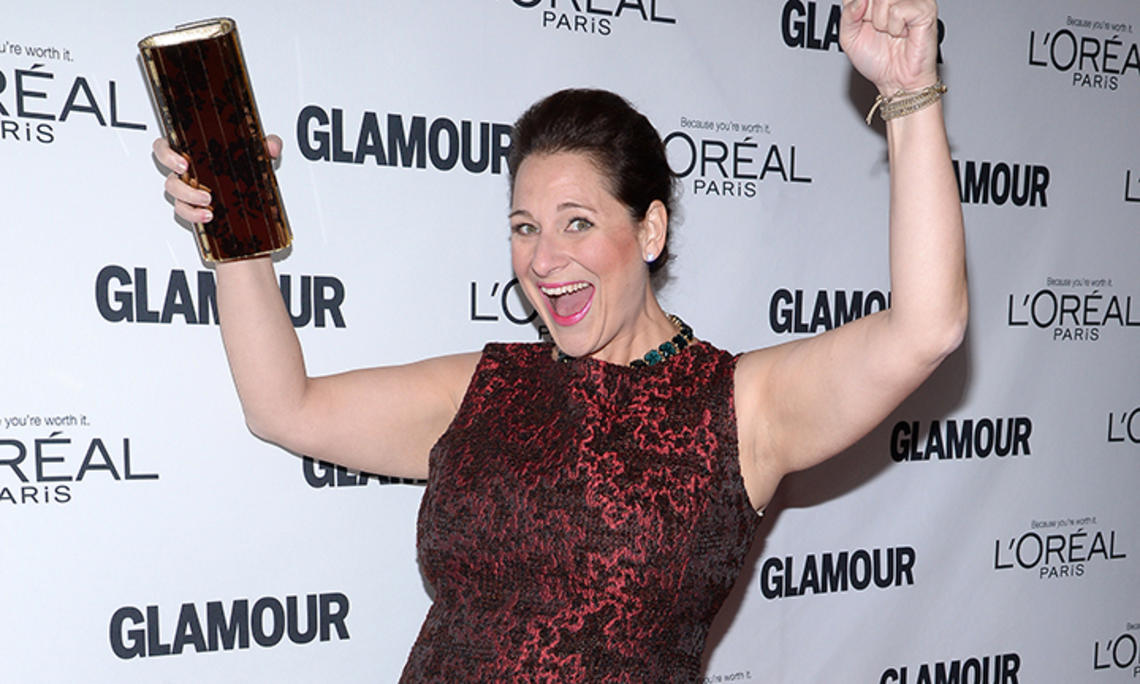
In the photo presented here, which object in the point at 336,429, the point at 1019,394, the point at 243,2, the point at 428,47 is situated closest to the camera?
the point at 336,429

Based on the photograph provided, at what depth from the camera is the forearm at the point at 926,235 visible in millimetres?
1168

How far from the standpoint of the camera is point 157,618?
5.76 feet

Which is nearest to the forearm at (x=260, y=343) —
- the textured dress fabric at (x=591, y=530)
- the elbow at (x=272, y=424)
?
the elbow at (x=272, y=424)

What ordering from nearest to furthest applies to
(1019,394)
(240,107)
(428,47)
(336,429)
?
(240,107)
(336,429)
(428,47)
(1019,394)

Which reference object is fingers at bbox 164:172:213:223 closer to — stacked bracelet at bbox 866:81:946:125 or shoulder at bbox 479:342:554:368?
shoulder at bbox 479:342:554:368

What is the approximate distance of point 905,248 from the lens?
1191 millimetres

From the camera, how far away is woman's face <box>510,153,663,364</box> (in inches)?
59.2

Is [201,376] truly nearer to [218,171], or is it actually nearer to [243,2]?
[218,171]

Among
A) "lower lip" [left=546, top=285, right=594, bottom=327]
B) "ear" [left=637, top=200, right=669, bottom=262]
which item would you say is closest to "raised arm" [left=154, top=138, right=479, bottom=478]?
"lower lip" [left=546, top=285, right=594, bottom=327]

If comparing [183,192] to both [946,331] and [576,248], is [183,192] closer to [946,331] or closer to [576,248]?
[576,248]

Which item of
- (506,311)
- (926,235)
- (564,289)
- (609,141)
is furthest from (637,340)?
(926,235)

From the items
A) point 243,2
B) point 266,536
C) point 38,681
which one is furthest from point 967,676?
point 243,2

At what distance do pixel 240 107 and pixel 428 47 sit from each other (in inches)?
23.7

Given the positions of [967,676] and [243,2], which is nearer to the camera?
[243,2]
